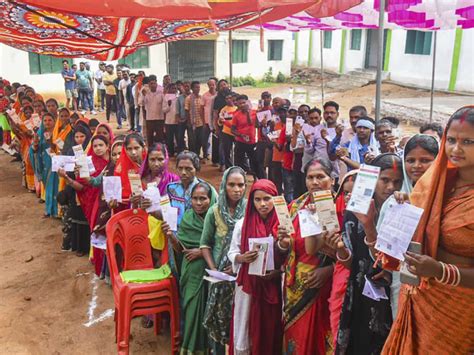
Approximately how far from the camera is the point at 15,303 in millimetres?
4797

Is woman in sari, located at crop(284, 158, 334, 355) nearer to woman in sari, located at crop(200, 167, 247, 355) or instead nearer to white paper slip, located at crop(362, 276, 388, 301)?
white paper slip, located at crop(362, 276, 388, 301)

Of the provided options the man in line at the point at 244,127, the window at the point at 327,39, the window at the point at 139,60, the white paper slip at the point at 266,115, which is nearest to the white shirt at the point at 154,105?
the man in line at the point at 244,127

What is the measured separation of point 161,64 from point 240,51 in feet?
19.2

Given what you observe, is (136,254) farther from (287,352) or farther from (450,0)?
(450,0)

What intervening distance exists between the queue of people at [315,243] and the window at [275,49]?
70.5ft

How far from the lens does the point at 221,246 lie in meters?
3.33

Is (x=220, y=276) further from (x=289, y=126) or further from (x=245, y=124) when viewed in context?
(x=245, y=124)

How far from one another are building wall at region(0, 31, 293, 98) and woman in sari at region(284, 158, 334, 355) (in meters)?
8.58

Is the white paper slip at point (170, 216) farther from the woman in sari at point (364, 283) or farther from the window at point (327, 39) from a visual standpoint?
the window at point (327, 39)

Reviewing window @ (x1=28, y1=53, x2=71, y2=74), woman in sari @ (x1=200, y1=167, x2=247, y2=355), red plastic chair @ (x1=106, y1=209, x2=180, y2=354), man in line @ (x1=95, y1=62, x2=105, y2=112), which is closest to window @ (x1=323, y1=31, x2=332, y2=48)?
man in line @ (x1=95, y1=62, x2=105, y2=112)

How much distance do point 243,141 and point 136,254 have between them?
177 inches

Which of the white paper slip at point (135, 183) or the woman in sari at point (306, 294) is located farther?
the white paper slip at point (135, 183)

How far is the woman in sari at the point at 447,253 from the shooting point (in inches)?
75.4

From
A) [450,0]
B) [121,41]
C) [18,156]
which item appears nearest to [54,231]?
[121,41]
